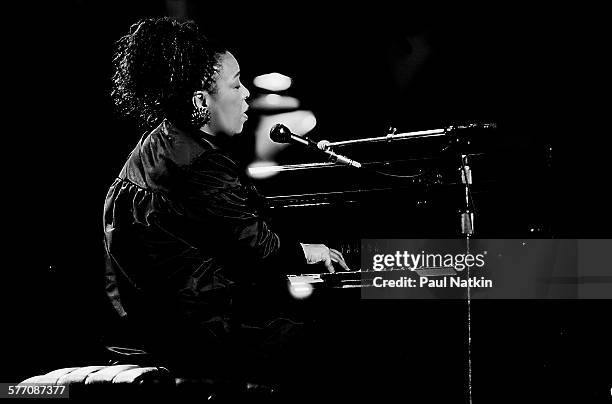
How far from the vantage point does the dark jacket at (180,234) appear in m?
1.89

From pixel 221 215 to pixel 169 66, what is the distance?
629 mm

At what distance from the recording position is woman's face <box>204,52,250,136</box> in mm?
2195

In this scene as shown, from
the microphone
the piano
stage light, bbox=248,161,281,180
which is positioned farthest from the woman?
stage light, bbox=248,161,281,180

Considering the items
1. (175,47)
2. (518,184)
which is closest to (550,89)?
(518,184)

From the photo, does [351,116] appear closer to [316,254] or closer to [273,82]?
[273,82]

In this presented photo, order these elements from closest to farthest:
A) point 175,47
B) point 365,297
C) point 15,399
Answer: point 15,399 < point 175,47 < point 365,297

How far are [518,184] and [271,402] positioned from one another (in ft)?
5.62

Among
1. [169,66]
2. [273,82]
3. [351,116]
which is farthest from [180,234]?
[273,82]

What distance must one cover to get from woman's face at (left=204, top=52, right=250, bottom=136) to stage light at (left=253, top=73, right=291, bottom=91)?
1.19m

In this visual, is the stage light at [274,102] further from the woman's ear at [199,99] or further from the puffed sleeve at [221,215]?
the puffed sleeve at [221,215]

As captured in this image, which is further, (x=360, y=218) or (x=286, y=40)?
(x=286, y=40)

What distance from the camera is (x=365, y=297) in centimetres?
258

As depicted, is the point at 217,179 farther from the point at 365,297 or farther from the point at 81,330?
the point at 81,330

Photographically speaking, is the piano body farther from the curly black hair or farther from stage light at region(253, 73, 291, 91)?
the curly black hair
